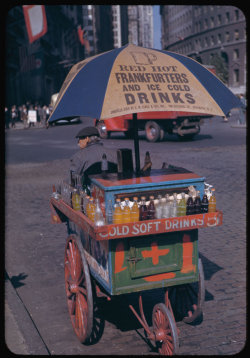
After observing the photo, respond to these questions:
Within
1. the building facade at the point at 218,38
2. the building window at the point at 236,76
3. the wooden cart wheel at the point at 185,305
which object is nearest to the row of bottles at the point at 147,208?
the wooden cart wheel at the point at 185,305

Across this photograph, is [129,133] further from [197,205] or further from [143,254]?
[143,254]

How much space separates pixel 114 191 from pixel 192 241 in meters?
0.86

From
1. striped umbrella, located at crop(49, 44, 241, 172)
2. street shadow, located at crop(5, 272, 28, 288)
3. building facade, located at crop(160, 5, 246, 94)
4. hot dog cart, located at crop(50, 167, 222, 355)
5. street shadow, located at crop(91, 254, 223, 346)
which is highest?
building facade, located at crop(160, 5, 246, 94)

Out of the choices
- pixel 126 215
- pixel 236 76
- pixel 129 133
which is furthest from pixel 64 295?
pixel 236 76

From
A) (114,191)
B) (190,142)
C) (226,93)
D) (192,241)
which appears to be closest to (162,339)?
(192,241)

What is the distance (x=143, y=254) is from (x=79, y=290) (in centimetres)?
83

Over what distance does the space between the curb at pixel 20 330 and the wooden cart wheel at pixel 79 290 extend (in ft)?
1.23

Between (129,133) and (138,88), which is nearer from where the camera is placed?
(138,88)

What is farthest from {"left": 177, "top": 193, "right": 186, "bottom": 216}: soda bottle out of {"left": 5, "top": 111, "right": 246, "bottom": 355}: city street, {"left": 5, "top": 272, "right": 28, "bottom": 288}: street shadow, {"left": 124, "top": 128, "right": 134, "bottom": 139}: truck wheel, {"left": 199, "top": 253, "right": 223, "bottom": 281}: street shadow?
{"left": 124, "top": 128, "right": 134, "bottom": 139}: truck wheel

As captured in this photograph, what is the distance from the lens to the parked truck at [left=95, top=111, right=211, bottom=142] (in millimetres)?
Result: 19219

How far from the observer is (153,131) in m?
20.6

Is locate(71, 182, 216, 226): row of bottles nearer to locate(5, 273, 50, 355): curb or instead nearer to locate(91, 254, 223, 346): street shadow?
locate(91, 254, 223, 346): street shadow

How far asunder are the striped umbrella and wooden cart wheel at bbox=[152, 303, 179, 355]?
1728 mm

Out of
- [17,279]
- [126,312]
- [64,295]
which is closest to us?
[126,312]
